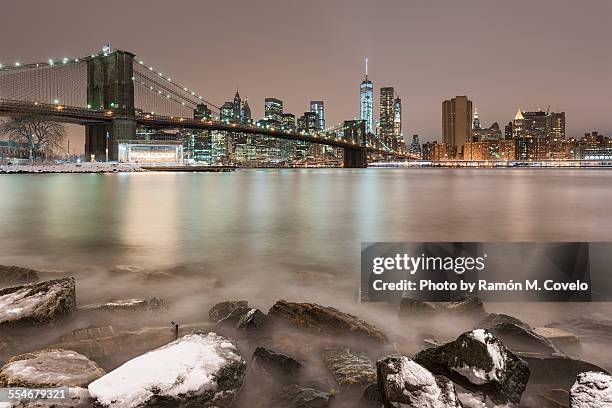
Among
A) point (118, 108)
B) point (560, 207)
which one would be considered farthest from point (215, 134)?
point (560, 207)

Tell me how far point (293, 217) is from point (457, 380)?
10.9m

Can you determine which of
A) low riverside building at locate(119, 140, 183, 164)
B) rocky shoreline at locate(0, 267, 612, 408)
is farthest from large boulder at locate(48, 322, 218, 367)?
low riverside building at locate(119, 140, 183, 164)

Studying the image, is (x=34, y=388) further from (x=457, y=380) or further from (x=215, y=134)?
(x=215, y=134)

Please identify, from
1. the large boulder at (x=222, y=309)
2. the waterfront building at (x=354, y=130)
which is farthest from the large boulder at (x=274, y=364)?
the waterfront building at (x=354, y=130)

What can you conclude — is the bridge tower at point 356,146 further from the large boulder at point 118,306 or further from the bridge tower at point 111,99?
the large boulder at point 118,306

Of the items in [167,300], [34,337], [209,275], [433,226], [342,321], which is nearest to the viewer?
[34,337]

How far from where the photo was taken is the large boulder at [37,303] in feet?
12.3

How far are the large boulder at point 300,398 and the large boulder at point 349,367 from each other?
0.22 metres

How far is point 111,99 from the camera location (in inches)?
2405

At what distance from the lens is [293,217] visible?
536 inches

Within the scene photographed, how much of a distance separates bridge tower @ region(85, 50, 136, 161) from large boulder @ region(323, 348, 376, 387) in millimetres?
59466

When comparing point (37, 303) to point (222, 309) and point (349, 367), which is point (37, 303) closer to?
point (222, 309)

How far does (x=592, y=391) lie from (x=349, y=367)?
1475mm
